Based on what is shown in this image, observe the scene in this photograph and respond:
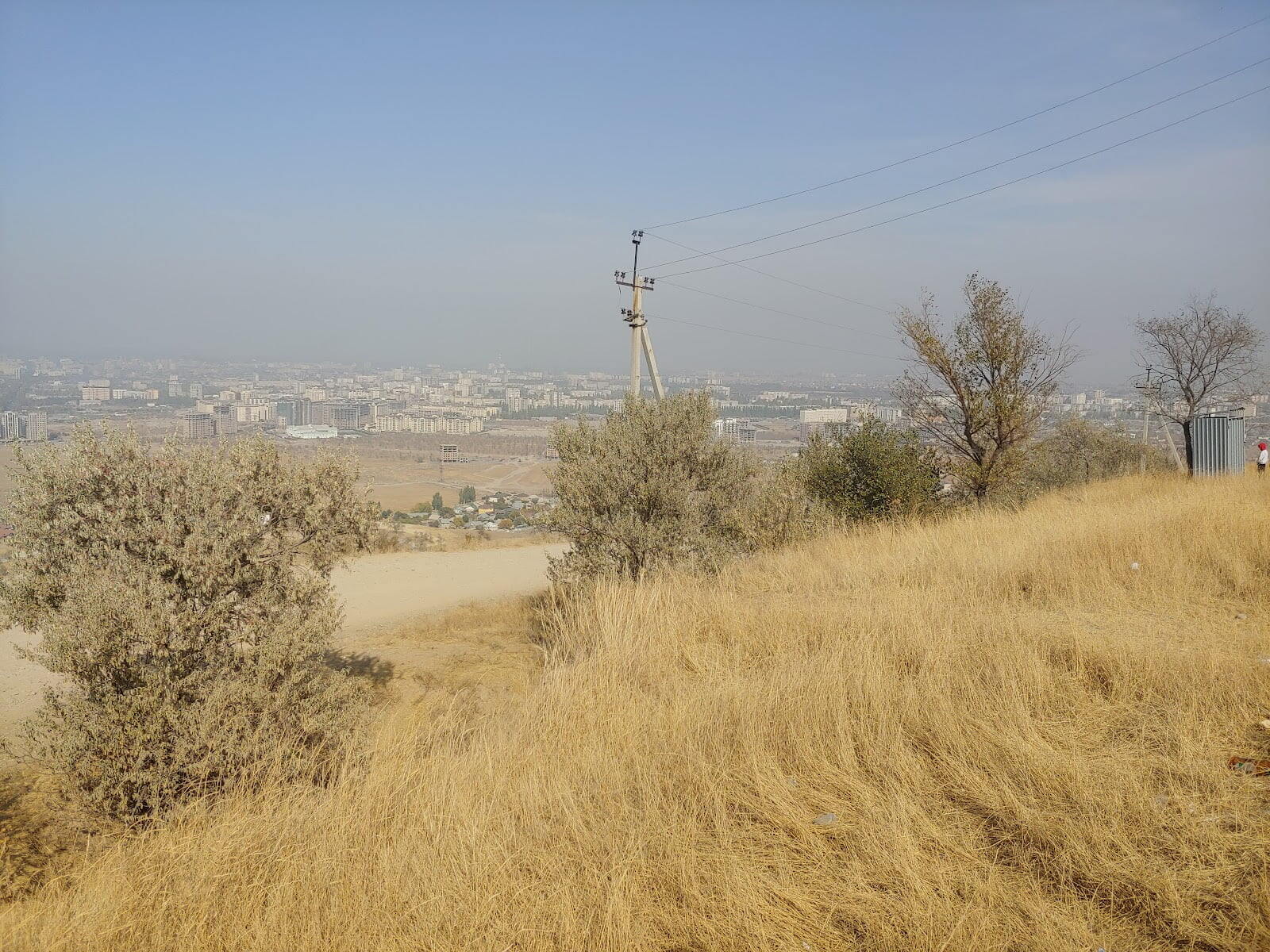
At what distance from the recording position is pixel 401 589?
49.6ft

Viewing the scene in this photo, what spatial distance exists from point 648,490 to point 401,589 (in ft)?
21.5

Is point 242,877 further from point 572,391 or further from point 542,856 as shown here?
point 572,391

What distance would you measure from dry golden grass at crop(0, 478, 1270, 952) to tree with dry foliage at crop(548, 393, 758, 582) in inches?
166

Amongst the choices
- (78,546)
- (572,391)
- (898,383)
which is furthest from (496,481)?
(78,546)

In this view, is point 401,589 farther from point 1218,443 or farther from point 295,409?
point 1218,443

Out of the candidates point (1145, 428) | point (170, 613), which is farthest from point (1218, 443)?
point (170, 613)

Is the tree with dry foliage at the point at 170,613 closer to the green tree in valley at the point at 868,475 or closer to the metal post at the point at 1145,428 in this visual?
the green tree in valley at the point at 868,475

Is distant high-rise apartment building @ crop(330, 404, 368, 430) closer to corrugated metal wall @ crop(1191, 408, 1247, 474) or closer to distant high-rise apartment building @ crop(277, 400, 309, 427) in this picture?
distant high-rise apartment building @ crop(277, 400, 309, 427)

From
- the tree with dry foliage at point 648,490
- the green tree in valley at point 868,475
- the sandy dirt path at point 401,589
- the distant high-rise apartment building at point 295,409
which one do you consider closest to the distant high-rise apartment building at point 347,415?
the distant high-rise apartment building at point 295,409

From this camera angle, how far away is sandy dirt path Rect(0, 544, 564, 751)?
9.33m

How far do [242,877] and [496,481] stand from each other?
1040 inches

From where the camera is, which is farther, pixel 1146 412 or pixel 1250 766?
pixel 1146 412

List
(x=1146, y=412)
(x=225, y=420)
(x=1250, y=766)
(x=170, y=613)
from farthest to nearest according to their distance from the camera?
(x=1146, y=412)
(x=225, y=420)
(x=170, y=613)
(x=1250, y=766)

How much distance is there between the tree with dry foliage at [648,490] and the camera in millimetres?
10383
